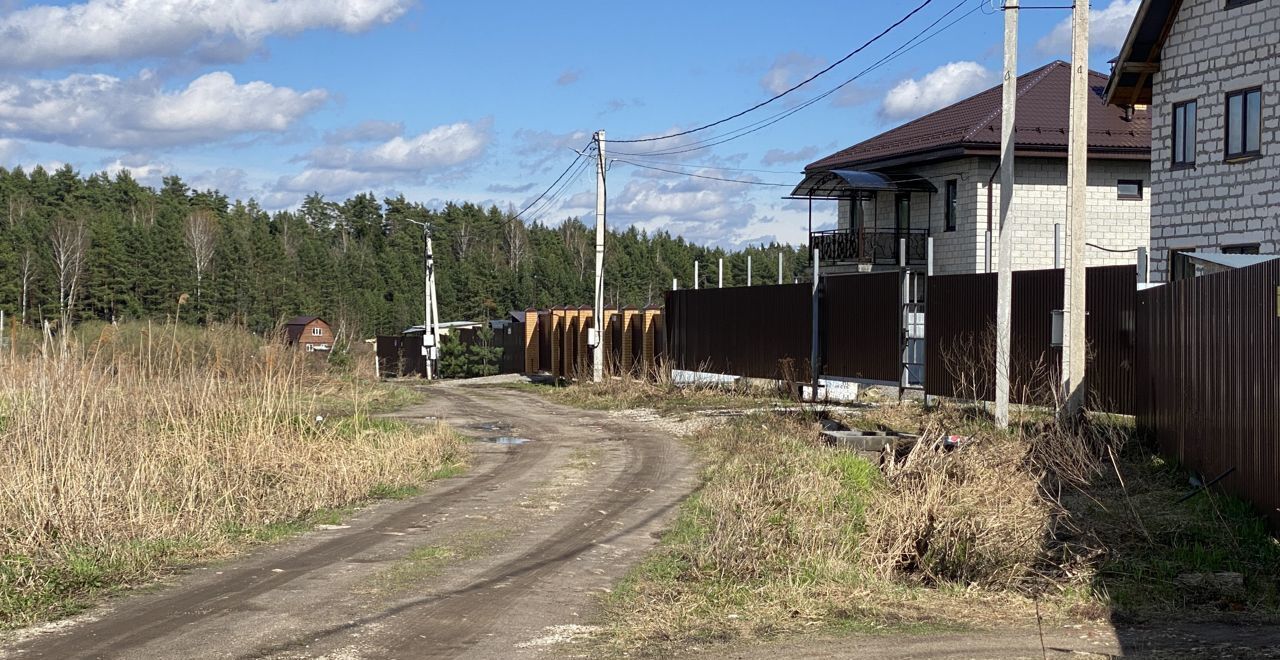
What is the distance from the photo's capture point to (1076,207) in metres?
14.4

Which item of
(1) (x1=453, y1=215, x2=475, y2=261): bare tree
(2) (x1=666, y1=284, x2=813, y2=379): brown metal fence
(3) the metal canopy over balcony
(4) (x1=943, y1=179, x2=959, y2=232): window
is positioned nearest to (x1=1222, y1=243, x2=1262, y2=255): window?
(2) (x1=666, y1=284, x2=813, y2=379): brown metal fence

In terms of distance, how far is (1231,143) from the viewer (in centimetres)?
2000

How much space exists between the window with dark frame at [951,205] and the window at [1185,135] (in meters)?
11.0

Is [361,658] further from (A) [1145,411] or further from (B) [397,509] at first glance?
(A) [1145,411]

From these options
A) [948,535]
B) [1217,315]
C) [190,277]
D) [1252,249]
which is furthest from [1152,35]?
[190,277]

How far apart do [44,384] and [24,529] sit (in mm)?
2803

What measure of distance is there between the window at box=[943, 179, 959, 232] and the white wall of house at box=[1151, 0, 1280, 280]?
410 inches

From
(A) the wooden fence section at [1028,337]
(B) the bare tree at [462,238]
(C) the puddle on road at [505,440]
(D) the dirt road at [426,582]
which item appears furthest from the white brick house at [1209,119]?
(B) the bare tree at [462,238]

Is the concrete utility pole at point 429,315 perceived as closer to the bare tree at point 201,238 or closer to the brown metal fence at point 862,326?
the brown metal fence at point 862,326

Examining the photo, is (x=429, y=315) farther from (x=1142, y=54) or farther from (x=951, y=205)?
(x=1142, y=54)

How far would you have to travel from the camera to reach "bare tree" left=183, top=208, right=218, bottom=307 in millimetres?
76144

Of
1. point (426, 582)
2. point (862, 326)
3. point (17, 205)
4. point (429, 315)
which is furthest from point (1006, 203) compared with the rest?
point (17, 205)

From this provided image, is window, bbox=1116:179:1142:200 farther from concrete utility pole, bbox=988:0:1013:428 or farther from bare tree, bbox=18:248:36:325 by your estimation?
bare tree, bbox=18:248:36:325

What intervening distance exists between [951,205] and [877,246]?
2375mm
